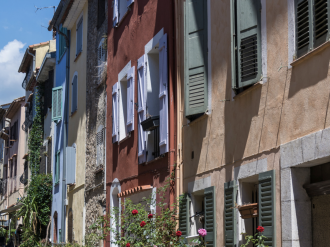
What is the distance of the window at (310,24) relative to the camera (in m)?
6.04

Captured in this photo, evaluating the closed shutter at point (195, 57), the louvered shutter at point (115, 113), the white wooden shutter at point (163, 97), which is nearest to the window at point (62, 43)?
the louvered shutter at point (115, 113)

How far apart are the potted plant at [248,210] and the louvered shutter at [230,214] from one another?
0.22 metres

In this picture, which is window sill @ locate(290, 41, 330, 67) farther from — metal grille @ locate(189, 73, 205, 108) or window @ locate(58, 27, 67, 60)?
window @ locate(58, 27, 67, 60)

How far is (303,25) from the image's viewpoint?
21.1ft

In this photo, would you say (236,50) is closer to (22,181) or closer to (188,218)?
(188,218)

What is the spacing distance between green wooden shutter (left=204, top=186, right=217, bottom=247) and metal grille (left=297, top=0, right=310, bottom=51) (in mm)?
2978

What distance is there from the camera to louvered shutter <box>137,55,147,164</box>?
1160cm

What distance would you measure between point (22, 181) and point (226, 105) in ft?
81.2

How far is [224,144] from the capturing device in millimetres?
8406

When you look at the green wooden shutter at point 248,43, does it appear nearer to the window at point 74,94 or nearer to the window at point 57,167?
the window at point 74,94

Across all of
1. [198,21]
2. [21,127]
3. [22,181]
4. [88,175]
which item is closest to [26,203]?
[88,175]

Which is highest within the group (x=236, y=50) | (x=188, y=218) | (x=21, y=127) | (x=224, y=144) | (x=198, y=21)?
(x=21, y=127)

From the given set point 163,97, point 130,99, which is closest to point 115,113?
point 130,99

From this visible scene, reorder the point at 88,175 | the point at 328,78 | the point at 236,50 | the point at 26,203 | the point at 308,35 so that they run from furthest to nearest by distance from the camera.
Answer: the point at 26,203 → the point at 88,175 → the point at 236,50 → the point at 308,35 → the point at 328,78
